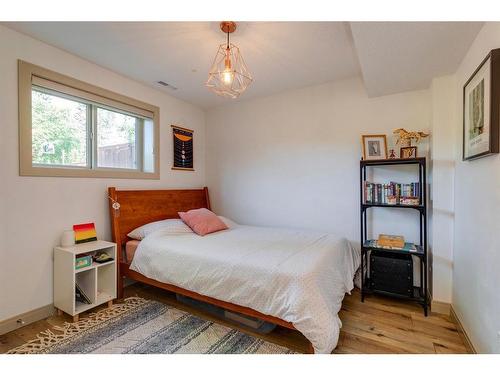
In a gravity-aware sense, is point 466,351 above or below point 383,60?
below

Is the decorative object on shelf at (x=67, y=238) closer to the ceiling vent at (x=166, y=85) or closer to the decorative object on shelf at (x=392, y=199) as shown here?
the ceiling vent at (x=166, y=85)

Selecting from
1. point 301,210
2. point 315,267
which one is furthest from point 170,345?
point 301,210

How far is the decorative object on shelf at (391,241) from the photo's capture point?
2355mm

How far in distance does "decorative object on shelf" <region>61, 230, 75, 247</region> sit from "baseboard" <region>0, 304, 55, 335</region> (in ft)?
1.85

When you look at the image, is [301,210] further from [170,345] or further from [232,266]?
[170,345]

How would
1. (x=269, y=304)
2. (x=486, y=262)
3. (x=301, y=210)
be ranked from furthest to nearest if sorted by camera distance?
(x=301, y=210)
(x=269, y=304)
(x=486, y=262)

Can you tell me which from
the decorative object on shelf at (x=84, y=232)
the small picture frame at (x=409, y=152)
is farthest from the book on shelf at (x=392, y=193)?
the decorative object on shelf at (x=84, y=232)

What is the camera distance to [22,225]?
1994 millimetres

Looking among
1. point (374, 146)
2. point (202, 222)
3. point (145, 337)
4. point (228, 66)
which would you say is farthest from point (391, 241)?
point (145, 337)

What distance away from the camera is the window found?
2.04 metres

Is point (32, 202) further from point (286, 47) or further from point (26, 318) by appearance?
point (286, 47)

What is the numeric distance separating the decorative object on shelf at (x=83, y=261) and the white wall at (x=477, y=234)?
9.53 feet

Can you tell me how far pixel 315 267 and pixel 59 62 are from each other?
287 centimetres

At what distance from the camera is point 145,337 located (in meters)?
1.83
